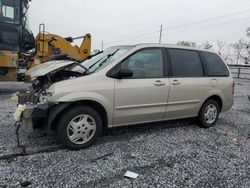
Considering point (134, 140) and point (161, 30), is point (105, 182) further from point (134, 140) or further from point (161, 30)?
point (161, 30)

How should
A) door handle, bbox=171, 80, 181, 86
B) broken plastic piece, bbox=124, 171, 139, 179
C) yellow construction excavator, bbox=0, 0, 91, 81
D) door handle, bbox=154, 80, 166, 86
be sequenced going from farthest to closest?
yellow construction excavator, bbox=0, 0, 91, 81 < door handle, bbox=171, 80, 181, 86 < door handle, bbox=154, 80, 166, 86 < broken plastic piece, bbox=124, 171, 139, 179

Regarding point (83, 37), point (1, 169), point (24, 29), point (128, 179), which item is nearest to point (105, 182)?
point (128, 179)

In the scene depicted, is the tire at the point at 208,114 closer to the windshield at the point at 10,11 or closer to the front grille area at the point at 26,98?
the front grille area at the point at 26,98

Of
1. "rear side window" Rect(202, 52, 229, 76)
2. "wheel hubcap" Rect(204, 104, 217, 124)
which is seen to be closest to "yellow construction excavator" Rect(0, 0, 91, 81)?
"rear side window" Rect(202, 52, 229, 76)

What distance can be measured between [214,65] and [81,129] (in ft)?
11.6

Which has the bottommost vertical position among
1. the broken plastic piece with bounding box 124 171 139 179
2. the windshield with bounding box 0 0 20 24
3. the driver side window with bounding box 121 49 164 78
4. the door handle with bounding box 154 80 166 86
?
the broken plastic piece with bounding box 124 171 139 179

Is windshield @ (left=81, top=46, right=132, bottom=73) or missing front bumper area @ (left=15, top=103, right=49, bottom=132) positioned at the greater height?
windshield @ (left=81, top=46, right=132, bottom=73)

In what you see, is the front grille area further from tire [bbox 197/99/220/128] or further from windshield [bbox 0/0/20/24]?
windshield [bbox 0/0/20/24]

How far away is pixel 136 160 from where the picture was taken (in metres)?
3.54

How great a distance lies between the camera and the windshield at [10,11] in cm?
821

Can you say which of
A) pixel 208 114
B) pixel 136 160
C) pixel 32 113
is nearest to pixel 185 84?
pixel 208 114

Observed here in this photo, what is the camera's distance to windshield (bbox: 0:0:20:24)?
8.21 meters

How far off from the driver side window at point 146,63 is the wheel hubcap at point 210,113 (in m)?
1.67

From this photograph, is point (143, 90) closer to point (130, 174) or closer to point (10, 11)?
point (130, 174)
